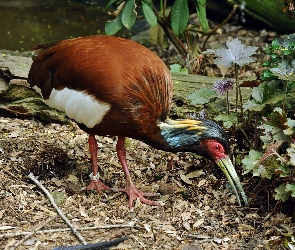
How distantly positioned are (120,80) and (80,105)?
15.9 inches

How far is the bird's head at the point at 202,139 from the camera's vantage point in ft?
13.3

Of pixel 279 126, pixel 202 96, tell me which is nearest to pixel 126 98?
pixel 202 96

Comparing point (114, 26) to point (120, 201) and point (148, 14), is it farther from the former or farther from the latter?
point (120, 201)

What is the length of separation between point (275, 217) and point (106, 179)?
4.91 ft

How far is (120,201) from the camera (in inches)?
178

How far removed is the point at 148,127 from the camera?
4137 mm

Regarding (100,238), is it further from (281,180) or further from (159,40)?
(159,40)

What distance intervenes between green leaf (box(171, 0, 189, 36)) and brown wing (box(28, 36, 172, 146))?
197 centimetres

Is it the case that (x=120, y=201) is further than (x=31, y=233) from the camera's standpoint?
Yes

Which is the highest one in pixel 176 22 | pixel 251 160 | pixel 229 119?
pixel 176 22

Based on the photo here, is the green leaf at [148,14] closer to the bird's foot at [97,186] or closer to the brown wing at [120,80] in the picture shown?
the brown wing at [120,80]

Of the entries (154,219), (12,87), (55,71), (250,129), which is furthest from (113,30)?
(154,219)

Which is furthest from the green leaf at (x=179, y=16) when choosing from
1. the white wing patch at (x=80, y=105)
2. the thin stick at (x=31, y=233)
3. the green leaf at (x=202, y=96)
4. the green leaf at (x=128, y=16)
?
the thin stick at (x=31, y=233)

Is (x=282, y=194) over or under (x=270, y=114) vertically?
under
